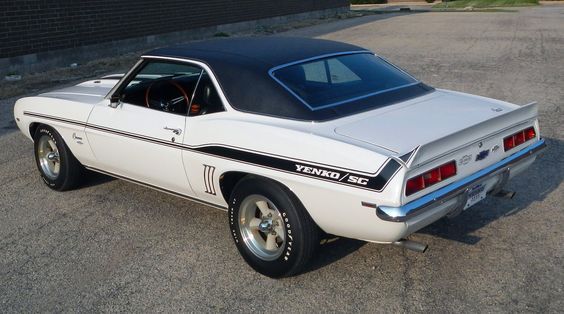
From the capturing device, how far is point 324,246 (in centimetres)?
449

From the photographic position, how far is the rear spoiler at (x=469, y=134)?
3.53 meters

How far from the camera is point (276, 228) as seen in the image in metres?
4.07

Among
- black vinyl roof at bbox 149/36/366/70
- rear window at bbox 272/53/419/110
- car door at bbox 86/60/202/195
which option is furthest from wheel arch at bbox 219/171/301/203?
black vinyl roof at bbox 149/36/366/70

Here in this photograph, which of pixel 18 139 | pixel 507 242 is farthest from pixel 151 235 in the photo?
pixel 18 139

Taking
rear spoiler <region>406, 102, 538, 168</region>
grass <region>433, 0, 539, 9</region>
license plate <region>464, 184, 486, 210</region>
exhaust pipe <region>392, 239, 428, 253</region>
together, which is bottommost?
grass <region>433, 0, 539, 9</region>

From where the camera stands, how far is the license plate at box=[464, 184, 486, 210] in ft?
12.9

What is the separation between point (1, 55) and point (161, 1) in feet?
20.4

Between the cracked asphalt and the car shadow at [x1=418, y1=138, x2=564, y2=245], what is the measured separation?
0.05 feet

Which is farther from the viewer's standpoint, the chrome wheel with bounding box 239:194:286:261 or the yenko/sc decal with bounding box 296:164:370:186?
the chrome wheel with bounding box 239:194:286:261

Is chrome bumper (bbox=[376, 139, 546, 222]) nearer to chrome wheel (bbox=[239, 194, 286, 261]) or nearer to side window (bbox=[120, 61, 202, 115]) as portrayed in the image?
chrome wheel (bbox=[239, 194, 286, 261])

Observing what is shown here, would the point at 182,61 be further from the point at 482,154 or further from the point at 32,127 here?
the point at 482,154

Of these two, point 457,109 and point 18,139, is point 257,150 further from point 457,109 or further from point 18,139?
point 18,139

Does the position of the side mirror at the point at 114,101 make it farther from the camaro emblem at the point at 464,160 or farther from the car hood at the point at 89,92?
the camaro emblem at the point at 464,160

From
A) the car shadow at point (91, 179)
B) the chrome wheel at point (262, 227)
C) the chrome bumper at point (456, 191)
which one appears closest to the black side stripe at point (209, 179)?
the chrome wheel at point (262, 227)
